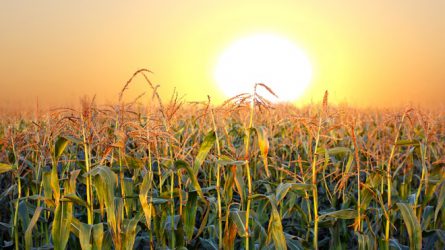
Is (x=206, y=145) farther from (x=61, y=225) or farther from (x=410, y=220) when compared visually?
(x=410, y=220)

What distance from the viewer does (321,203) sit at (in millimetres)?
7719

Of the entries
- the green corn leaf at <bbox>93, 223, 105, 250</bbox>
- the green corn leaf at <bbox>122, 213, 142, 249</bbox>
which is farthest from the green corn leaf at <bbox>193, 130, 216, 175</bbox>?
the green corn leaf at <bbox>93, 223, 105, 250</bbox>

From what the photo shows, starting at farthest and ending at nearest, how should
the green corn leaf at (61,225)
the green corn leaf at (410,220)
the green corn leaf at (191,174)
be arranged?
the green corn leaf at (410,220), the green corn leaf at (191,174), the green corn leaf at (61,225)

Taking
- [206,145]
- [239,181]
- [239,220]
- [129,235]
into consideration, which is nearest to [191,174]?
[206,145]

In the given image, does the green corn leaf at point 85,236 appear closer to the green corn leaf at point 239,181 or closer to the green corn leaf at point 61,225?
the green corn leaf at point 61,225

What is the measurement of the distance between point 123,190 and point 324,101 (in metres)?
2.04

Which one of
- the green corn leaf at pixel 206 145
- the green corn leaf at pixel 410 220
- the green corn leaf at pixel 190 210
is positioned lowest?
the green corn leaf at pixel 410 220

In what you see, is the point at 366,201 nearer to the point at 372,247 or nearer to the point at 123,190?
the point at 372,247

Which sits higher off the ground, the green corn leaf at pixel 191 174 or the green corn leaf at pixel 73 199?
the green corn leaf at pixel 191 174

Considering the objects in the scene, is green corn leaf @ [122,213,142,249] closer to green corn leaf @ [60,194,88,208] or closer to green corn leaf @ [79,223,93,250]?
green corn leaf @ [79,223,93,250]

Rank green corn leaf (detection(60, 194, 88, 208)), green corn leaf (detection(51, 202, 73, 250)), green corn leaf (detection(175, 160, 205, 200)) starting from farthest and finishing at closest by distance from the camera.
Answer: green corn leaf (detection(175, 160, 205, 200))
green corn leaf (detection(51, 202, 73, 250))
green corn leaf (detection(60, 194, 88, 208))

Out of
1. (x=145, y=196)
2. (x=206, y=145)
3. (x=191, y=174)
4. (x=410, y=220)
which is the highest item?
(x=206, y=145)

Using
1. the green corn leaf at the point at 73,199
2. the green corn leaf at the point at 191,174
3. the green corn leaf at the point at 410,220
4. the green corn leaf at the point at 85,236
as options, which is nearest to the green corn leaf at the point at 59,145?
the green corn leaf at the point at 73,199

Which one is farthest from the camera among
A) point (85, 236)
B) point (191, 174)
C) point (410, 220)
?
point (410, 220)
